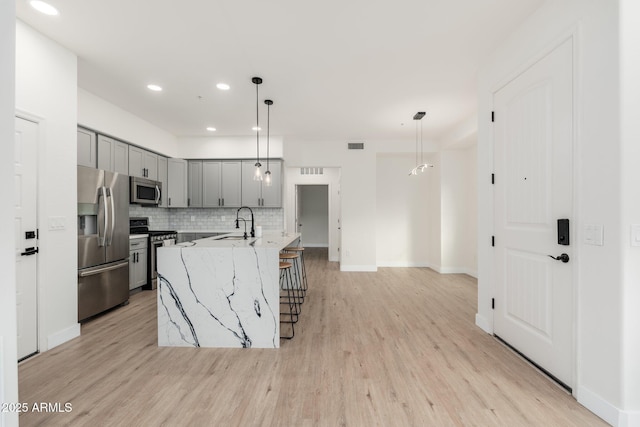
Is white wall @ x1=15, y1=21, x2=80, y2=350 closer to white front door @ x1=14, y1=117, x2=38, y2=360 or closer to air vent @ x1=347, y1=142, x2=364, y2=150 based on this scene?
white front door @ x1=14, y1=117, x2=38, y2=360

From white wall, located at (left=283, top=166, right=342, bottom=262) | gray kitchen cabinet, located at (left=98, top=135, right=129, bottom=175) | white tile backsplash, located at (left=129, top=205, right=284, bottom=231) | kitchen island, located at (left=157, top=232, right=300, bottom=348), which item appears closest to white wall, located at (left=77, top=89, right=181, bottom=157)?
gray kitchen cabinet, located at (left=98, top=135, right=129, bottom=175)

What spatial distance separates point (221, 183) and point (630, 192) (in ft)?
18.3

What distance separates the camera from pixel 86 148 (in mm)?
3639

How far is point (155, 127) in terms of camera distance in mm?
5070

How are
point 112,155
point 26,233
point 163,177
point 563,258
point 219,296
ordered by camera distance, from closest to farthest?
point 563,258 → point 26,233 → point 219,296 → point 112,155 → point 163,177

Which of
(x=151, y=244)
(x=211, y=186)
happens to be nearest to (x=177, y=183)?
(x=211, y=186)

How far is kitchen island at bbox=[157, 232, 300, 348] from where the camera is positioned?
8.48 feet

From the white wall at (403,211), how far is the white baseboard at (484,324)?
3.40 m

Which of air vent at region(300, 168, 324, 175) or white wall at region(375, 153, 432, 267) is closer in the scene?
white wall at region(375, 153, 432, 267)

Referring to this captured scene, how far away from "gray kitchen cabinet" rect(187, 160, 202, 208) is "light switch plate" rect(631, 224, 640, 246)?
588cm

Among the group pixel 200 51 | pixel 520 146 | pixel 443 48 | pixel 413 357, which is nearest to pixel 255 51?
pixel 200 51

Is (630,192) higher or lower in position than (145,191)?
lower

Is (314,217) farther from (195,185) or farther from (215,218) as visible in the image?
(195,185)

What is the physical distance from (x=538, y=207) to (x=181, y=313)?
124 inches
